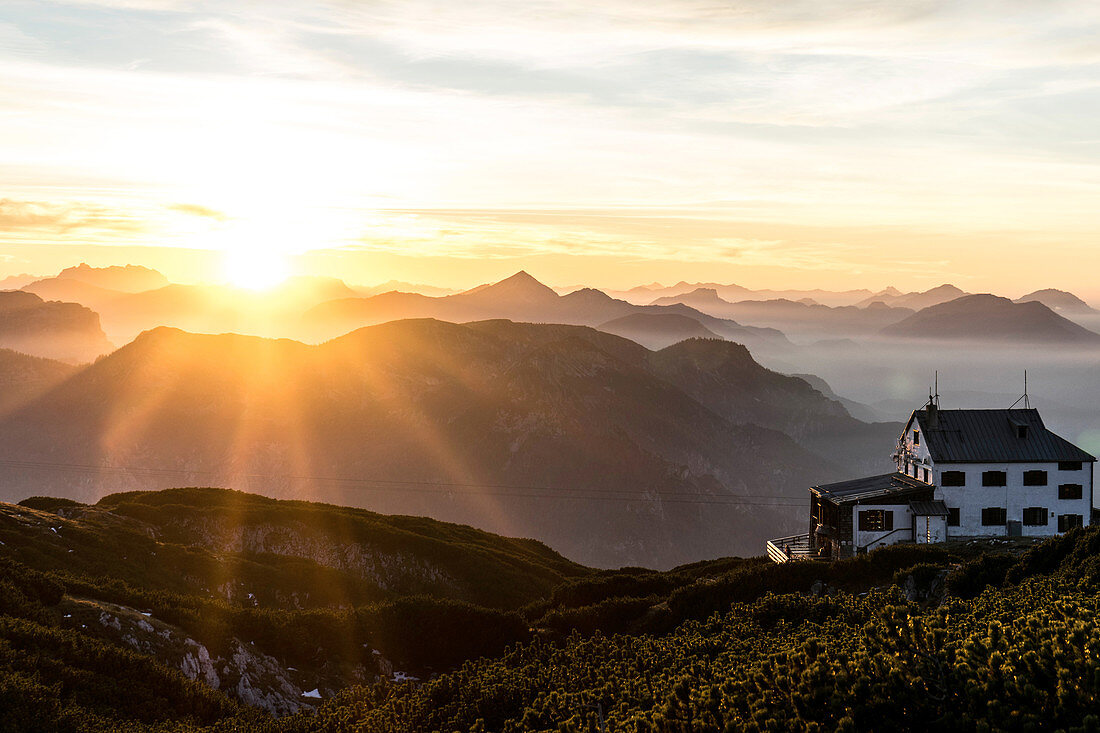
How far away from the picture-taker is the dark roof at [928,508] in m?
68.6

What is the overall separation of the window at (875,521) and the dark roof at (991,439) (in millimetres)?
7117

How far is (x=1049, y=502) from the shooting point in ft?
236

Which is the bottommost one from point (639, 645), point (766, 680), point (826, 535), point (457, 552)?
point (457, 552)

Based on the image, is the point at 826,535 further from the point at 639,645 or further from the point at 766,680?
the point at 766,680

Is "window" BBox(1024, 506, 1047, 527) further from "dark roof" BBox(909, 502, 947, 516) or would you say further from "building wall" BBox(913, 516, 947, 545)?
"building wall" BBox(913, 516, 947, 545)

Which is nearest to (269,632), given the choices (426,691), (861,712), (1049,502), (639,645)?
(426,691)

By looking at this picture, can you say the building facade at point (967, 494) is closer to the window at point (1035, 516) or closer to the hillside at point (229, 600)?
the window at point (1035, 516)

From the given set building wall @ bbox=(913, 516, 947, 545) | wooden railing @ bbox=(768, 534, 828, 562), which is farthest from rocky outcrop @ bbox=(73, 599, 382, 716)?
building wall @ bbox=(913, 516, 947, 545)

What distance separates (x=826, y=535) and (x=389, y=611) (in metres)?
37.8

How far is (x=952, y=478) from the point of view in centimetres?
7112

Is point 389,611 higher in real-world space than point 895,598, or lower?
lower

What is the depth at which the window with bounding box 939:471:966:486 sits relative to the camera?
233 feet

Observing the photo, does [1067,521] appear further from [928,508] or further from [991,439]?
[928,508]

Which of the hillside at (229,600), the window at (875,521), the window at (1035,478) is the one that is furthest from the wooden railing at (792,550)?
the hillside at (229,600)
